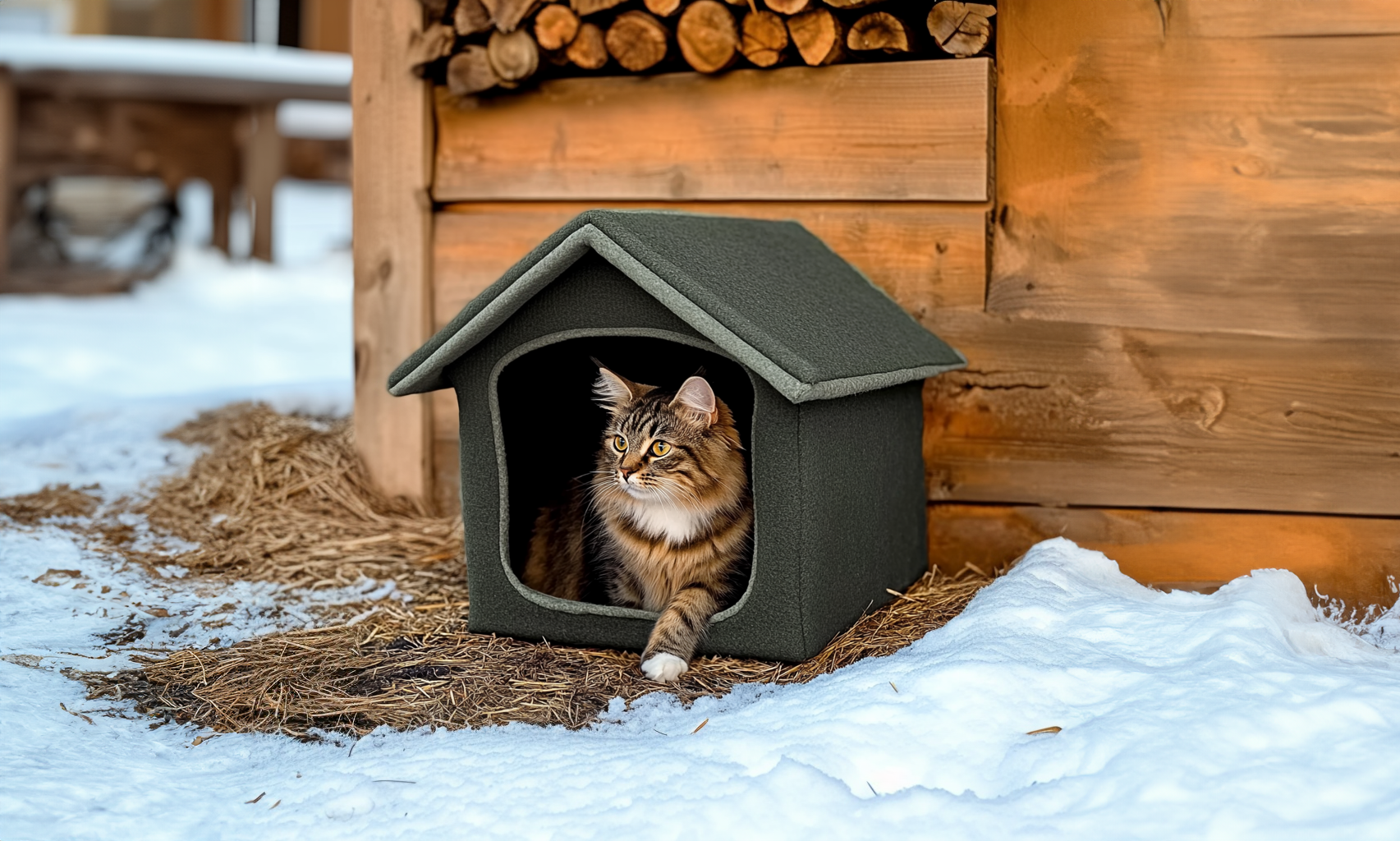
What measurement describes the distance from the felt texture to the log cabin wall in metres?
0.49

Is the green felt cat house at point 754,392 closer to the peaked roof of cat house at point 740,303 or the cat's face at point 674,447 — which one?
the peaked roof of cat house at point 740,303

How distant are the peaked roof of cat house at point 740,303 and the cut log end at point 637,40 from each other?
0.64 meters

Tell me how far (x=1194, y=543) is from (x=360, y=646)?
2277 mm

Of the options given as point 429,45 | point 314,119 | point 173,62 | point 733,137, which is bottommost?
point 733,137

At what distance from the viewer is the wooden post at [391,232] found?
3904 millimetres

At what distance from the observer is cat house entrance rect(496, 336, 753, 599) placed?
3344mm

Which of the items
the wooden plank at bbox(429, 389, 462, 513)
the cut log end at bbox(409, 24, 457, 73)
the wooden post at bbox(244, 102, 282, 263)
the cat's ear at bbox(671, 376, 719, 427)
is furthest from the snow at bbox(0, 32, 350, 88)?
the cat's ear at bbox(671, 376, 719, 427)

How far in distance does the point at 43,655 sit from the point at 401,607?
86 cm

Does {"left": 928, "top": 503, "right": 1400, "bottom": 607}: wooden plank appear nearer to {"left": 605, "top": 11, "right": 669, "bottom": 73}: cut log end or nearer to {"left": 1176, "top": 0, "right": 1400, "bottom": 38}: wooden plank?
{"left": 1176, "top": 0, "right": 1400, "bottom": 38}: wooden plank

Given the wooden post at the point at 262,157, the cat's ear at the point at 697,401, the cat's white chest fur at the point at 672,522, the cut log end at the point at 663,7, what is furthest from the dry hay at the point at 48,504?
the wooden post at the point at 262,157

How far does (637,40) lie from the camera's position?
3.55 meters

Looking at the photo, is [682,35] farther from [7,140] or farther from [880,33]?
[7,140]

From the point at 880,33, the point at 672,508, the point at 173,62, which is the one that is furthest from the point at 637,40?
the point at 173,62

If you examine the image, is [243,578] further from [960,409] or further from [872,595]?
[960,409]
